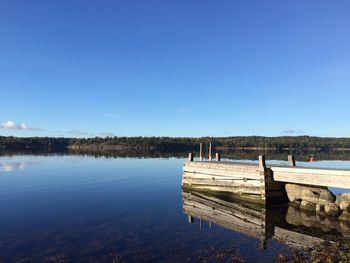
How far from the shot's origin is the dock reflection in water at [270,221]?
14233 mm

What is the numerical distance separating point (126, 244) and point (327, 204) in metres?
12.0

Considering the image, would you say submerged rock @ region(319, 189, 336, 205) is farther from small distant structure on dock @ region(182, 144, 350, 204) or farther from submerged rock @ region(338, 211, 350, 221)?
submerged rock @ region(338, 211, 350, 221)

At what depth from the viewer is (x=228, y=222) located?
17.4 meters

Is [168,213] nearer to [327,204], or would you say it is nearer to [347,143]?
[327,204]

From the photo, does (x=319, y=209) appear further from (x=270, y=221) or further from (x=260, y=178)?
(x=260, y=178)

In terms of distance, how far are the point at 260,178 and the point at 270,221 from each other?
13.3ft

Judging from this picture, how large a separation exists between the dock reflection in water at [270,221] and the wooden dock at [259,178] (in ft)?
2.82

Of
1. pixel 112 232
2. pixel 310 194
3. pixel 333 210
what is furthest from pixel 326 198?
pixel 112 232

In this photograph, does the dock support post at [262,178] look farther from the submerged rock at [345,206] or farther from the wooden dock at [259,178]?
the submerged rock at [345,206]

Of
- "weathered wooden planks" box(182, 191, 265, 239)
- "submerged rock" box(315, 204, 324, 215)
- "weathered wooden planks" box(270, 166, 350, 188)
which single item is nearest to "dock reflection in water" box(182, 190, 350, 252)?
"weathered wooden planks" box(182, 191, 265, 239)

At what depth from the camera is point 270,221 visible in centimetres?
1739

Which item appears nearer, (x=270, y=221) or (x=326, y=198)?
(x=270, y=221)

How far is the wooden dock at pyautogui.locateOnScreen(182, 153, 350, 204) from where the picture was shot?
18.0 m

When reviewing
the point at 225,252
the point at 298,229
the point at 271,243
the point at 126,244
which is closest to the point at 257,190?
the point at 298,229
